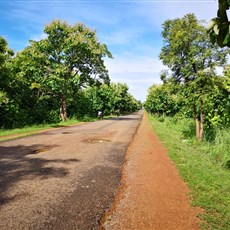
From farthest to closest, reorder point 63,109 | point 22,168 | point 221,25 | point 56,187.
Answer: point 63,109, point 22,168, point 56,187, point 221,25

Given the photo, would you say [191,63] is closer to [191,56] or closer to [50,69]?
[191,56]

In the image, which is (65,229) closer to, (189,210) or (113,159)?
(189,210)

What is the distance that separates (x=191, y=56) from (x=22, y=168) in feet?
28.7

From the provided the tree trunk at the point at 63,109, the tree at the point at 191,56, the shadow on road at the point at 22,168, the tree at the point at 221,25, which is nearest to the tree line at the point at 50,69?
the tree trunk at the point at 63,109

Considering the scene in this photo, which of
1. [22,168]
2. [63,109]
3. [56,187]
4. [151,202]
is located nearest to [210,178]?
[151,202]

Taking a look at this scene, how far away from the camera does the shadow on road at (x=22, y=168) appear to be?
6.03 meters

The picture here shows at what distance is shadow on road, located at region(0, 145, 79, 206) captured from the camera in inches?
237

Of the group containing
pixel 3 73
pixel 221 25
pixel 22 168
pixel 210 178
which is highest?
pixel 3 73

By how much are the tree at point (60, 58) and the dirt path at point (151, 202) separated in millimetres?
19962

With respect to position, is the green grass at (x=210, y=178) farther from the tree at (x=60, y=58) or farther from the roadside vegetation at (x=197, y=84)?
the tree at (x=60, y=58)

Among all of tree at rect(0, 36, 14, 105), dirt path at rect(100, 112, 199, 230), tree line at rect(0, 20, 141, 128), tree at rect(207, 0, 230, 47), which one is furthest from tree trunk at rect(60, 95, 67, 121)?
tree at rect(207, 0, 230, 47)

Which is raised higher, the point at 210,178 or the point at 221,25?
the point at 221,25

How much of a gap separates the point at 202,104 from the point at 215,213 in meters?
8.35

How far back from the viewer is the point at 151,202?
198 inches
